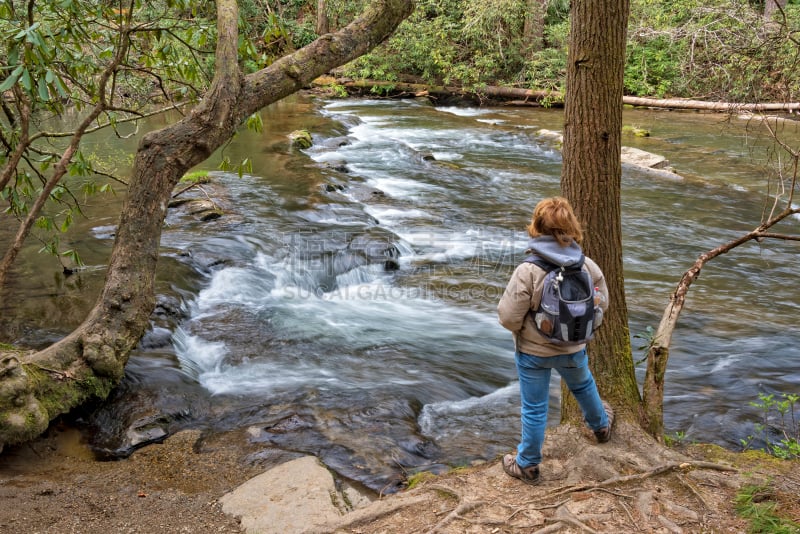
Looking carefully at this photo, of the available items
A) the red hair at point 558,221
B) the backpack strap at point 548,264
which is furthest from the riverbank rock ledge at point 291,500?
the red hair at point 558,221

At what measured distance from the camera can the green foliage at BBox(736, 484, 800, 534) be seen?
2943 millimetres

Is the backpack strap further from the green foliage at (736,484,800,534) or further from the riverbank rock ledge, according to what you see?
the riverbank rock ledge

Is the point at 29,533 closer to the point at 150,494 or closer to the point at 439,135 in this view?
the point at 150,494

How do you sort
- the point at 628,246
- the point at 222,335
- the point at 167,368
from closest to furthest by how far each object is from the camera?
the point at 167,368, the point at 222,335, the point at 628,246

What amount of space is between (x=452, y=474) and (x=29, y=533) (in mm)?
2517

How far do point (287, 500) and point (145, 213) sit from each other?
253cm

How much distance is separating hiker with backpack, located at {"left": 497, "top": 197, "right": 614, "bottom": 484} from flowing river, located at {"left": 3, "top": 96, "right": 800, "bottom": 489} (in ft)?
4.62

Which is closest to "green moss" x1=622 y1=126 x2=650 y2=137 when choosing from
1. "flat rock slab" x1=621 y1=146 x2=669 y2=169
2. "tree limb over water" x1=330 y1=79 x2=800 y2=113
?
"tree limb over water" x1=330 y1=79 x2=800 y2=113

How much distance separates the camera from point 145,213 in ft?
16.4

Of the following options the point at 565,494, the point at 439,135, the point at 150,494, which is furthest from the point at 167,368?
the point at 439,135

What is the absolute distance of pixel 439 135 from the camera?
741 inches

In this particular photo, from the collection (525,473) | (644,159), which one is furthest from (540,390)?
(644,159)

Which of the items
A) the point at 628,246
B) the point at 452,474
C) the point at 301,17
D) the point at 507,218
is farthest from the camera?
the point at 301,17

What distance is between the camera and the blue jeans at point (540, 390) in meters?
3.58
